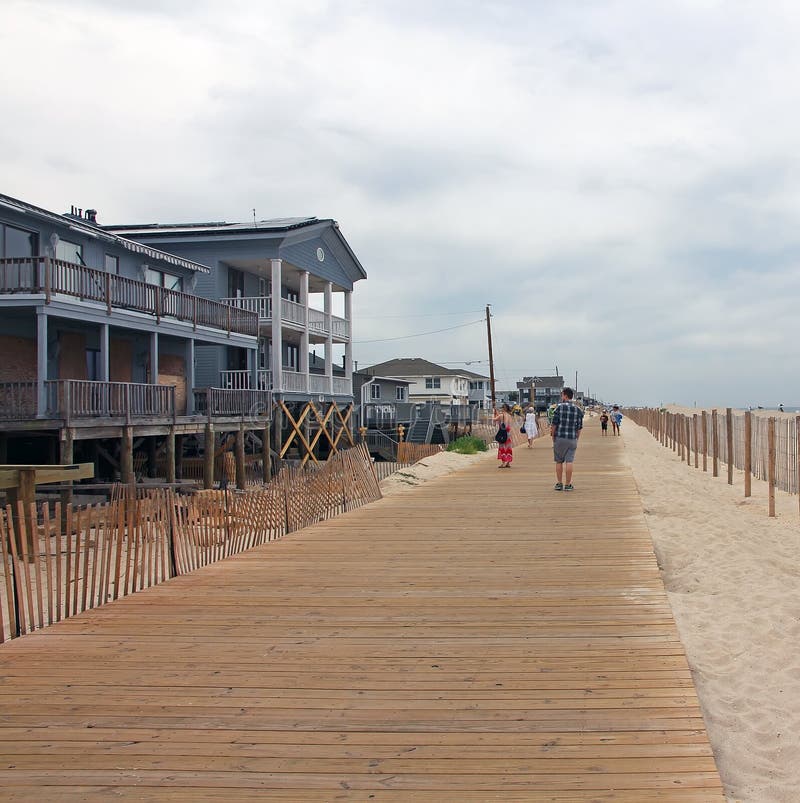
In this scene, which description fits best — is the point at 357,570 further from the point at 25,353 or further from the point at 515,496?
the point at 25,353

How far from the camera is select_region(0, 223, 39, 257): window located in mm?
19812

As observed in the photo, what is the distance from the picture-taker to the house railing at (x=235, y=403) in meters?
25.5

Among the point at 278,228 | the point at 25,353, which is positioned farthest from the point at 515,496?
Answer: the point at 278,228

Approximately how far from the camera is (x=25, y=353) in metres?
21.0

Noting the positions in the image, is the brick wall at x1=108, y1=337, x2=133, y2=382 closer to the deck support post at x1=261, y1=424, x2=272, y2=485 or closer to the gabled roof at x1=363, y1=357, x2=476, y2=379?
the deck support post at x1=261, y1=424, x2=272, y2=485

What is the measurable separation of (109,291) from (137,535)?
1427cm

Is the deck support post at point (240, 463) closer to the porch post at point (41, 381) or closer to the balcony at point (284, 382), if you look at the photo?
the balcony at point (284, 382)

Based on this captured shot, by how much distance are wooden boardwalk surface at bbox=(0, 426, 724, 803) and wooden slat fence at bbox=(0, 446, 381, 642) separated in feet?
0.95

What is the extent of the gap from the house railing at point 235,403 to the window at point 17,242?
614 cm

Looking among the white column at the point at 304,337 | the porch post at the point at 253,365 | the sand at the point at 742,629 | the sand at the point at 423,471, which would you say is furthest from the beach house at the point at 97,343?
the sand at the point at 742,629

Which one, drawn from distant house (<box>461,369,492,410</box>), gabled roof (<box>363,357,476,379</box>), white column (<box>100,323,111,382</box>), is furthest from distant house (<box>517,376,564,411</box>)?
white column (<box>100,323,111,382</box>)

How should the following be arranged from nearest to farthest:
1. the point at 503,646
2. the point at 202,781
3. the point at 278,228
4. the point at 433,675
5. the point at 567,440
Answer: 1. the point at 202,781
2. the point at 433,675
3. the point at 503,646
4. the point at 567,440
5. the point at 278,228

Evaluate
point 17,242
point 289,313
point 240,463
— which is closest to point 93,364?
point 17,242

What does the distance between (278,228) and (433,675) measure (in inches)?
1041
